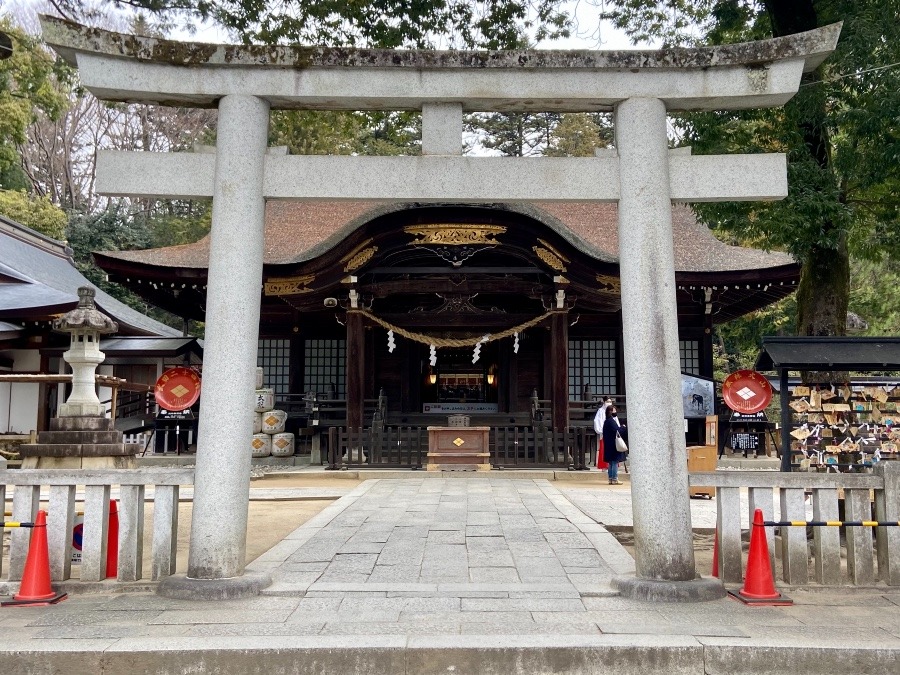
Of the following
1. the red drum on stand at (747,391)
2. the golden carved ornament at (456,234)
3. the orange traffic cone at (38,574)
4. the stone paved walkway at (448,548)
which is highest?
the golden carved ornament at (456,234)

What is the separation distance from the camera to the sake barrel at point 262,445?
1590cm

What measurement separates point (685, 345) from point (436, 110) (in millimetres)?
13203

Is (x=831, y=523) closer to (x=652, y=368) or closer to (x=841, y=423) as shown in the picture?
(x=652, y=368)

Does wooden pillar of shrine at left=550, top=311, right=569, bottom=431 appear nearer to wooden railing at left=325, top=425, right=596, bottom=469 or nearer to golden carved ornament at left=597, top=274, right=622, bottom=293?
wooden railing at left=325, top=425, right=596, bottom=469

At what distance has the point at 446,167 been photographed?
5.62 meters

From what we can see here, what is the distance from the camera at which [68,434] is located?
1062cm

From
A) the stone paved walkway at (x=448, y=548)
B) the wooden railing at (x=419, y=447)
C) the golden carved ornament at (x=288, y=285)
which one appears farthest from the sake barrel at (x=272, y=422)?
the stone paved walkway at (x=448, y=548)

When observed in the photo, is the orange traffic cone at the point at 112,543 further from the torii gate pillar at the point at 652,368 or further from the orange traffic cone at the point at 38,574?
the torii gate pillar at the point at 652,368

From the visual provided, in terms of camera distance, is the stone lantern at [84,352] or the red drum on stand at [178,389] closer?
the stone lantern at [84,352]

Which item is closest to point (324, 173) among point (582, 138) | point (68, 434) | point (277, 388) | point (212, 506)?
Result: point (212, 506)

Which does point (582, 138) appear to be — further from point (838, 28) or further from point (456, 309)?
point (838, 28)

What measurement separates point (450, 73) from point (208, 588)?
13.9ft

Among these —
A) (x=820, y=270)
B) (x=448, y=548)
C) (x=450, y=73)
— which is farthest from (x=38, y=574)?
(x=820, y=270)

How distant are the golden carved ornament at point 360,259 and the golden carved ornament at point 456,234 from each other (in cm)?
81
